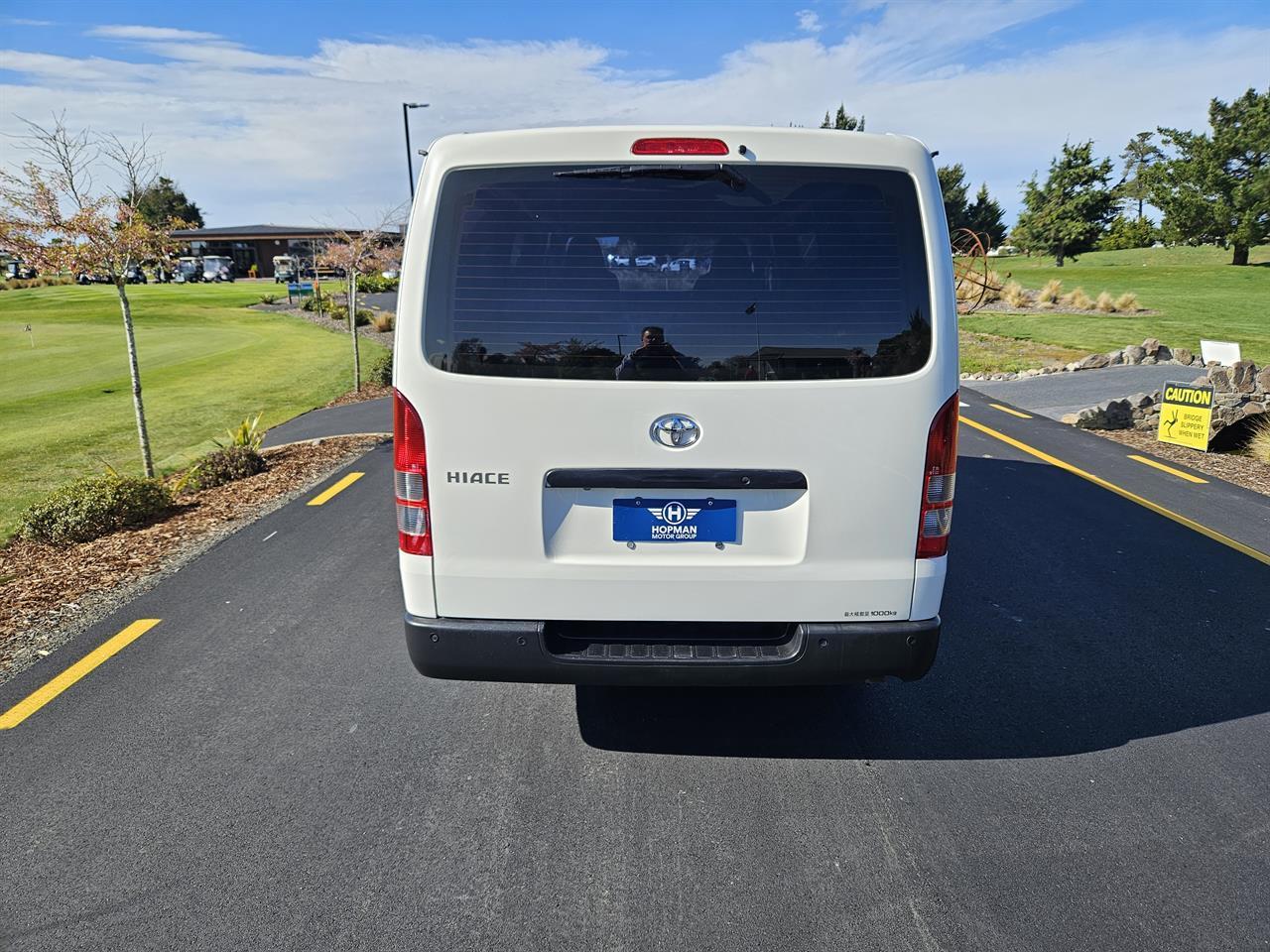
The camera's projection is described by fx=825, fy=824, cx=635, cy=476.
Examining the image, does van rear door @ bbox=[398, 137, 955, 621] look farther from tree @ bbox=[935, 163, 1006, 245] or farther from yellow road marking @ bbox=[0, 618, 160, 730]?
tree @ bbox=[935, 163, 1006, 245]

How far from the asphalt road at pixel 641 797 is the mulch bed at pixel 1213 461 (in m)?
4.23

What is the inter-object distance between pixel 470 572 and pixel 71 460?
39.2ft

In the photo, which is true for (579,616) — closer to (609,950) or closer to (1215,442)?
(609,950)

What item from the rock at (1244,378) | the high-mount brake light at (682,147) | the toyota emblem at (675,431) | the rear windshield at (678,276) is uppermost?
the high-mount brake light at (682,147)

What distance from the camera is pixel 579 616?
10.1ft

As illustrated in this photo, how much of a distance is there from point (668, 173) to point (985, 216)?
7480 centimetres

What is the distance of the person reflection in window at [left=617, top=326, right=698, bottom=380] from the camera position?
9.36 feet

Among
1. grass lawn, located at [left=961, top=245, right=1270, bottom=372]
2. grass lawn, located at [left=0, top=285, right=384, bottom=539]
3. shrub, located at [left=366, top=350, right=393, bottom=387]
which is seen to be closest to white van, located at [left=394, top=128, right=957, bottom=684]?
grass lawn, located at [left=0, top=285, right=384, bottom=539]

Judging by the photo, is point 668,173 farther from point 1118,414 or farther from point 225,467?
point 1118,414

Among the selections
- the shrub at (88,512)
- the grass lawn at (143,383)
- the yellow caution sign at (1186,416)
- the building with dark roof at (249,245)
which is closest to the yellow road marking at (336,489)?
the shrub at (88,512)

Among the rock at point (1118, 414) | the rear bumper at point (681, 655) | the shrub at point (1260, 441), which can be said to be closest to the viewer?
the rear bumper at point (681, 655)

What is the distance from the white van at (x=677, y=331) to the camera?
2.84m

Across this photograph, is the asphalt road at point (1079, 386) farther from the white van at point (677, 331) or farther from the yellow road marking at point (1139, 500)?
the white van at point (677, 331)

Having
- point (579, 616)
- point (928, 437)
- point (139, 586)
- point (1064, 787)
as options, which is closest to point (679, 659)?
point (579, 616)
